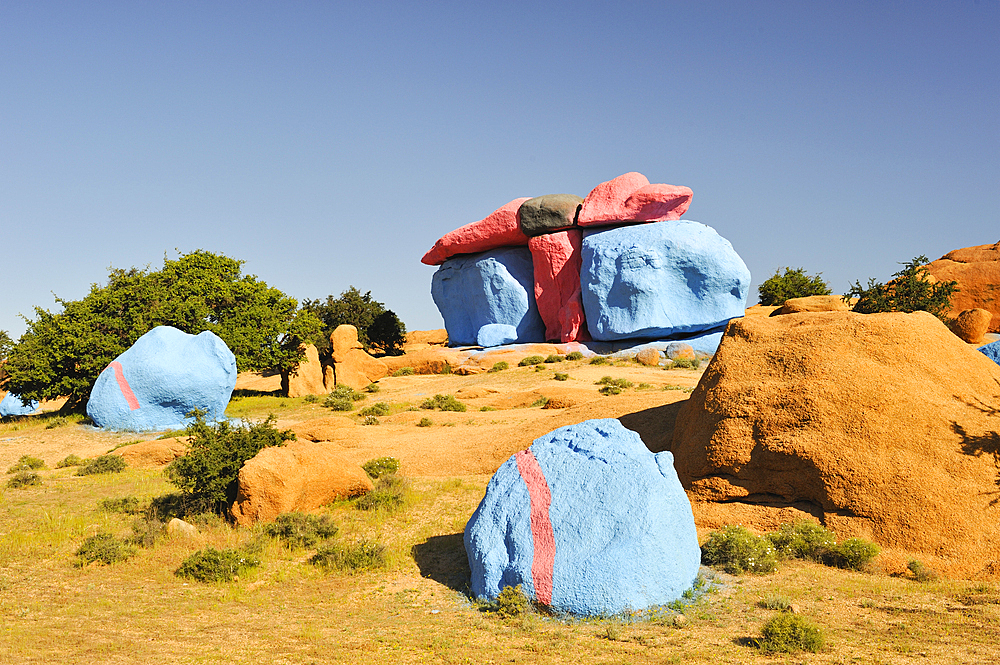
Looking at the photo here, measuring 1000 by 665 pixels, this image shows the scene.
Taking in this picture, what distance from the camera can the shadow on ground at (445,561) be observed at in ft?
22.9

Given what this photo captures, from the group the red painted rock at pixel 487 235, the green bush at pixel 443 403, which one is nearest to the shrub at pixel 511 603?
the green bush at pixel 443 403

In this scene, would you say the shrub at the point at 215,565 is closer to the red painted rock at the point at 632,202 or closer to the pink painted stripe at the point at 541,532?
the pink painted stripe at the point at 541,532

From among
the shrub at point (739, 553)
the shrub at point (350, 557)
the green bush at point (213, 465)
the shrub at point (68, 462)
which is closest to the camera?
the shrub at point (739, 553)

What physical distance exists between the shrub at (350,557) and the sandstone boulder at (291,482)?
1439 millimetres

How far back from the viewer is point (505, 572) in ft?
20.1

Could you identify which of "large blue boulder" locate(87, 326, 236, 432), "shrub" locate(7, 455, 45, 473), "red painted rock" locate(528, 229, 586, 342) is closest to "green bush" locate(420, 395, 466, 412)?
"large blue boulder" locate(87, 326, 236, 432)

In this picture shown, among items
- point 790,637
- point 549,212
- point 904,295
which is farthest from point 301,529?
point 549,212

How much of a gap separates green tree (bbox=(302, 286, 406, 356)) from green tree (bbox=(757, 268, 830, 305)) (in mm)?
23132

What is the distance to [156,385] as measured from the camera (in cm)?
1736

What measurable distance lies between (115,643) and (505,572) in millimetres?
3186

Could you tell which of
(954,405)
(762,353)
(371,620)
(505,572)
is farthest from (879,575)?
(371,620)

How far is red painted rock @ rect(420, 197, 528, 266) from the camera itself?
33281 mm

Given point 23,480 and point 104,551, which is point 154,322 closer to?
point 23,480

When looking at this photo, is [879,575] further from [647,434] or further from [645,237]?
[645,237]
